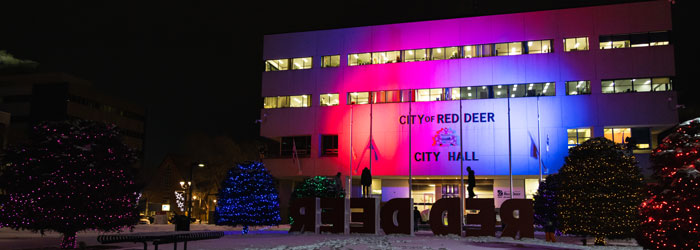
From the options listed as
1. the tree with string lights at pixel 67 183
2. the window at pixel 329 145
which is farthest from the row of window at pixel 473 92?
the tree with string lights at pixel 67 183

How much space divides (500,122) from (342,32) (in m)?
17.0

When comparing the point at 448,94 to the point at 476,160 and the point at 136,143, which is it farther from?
the point at 136,143

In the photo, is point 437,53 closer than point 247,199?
No

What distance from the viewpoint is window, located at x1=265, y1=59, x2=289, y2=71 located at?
56.8m

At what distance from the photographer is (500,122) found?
4859cm

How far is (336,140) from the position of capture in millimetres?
53375

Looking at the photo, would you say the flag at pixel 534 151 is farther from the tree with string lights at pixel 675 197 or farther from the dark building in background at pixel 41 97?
the dark building in background at pixel 41 97

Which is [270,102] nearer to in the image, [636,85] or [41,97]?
[636,85]

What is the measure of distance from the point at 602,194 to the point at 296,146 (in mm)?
36035

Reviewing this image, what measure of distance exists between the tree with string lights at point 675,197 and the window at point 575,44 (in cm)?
3504

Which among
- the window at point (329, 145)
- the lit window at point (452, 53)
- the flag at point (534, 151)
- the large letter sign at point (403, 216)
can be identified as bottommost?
the large letter sign at point (403, 216)

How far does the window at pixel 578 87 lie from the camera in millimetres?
47719

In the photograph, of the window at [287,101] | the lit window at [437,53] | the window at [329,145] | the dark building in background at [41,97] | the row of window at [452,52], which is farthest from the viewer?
the dark building in background at [41,97]

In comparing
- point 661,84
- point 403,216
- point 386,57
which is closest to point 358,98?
point 386,57
